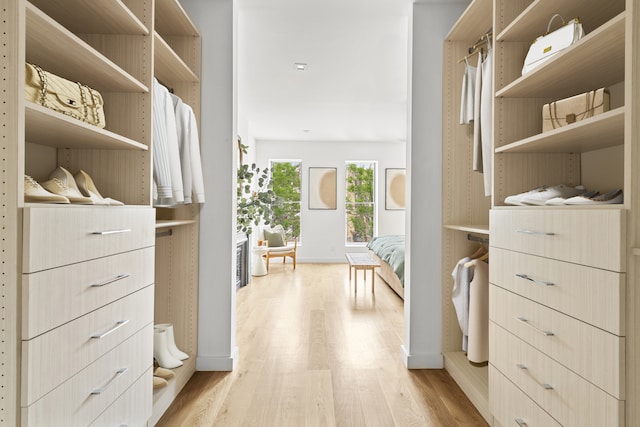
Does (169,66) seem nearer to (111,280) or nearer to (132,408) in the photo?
(111,280)

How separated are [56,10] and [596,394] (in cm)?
246

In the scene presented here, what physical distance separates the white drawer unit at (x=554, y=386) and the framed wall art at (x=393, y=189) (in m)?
6.58

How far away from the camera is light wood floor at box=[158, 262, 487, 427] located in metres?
1.98

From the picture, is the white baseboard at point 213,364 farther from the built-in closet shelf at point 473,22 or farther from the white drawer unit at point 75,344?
the built-in closet shelf at point 473,22

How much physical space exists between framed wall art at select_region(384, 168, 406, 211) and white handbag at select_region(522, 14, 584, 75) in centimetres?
661

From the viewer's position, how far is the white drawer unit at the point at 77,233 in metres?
1.01

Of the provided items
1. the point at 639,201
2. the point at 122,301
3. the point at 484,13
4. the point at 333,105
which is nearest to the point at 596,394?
the point at 639,201

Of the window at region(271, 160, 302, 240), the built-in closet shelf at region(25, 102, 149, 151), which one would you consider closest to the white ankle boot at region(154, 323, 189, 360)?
the built-in closet shelf at region(25, 102, 149, 151)

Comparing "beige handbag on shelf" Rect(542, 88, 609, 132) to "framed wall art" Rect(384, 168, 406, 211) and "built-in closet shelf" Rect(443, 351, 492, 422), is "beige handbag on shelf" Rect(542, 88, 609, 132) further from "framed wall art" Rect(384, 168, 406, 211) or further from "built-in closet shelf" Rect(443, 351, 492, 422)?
"framed wall art" Rect(384, 168, 406, 211)

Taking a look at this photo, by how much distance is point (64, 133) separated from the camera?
144 cm

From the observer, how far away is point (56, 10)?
1607 mm

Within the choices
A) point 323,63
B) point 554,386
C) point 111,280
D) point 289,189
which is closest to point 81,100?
point 111,280

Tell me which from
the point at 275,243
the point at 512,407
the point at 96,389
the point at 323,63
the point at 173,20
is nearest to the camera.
Result: the point at 96,389

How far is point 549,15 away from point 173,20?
2.04 m
